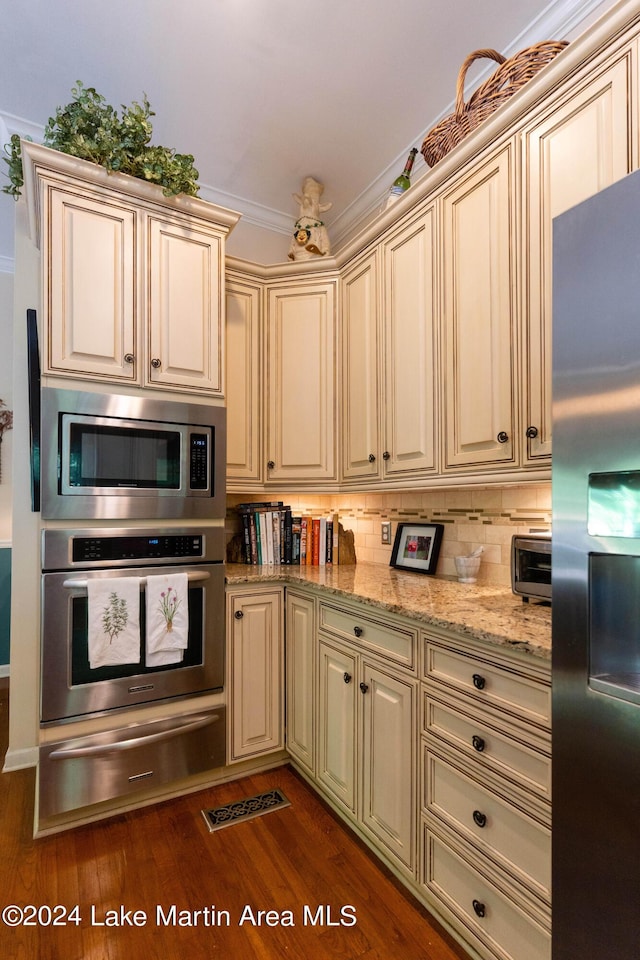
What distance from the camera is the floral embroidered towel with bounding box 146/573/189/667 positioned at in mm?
1998

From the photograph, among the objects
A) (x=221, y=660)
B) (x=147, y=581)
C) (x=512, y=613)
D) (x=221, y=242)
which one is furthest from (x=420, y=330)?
(x=221, y=660)

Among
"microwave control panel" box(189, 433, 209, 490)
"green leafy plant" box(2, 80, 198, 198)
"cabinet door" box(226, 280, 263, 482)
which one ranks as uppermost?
"green leafy plant" box(2, 80, 198, 198)

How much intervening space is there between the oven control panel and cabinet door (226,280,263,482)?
530 mm

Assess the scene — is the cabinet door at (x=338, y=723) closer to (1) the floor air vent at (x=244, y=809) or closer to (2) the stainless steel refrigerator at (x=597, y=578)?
(1) the floor air vent at (x=244, y=809)

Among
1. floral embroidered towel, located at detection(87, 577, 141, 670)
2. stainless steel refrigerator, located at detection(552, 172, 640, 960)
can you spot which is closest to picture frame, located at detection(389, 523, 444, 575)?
floral embroidered towel, located at detection(87, 577, 141, 670)

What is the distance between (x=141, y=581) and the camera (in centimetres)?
199

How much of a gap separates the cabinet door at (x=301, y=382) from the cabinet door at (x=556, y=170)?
120cm

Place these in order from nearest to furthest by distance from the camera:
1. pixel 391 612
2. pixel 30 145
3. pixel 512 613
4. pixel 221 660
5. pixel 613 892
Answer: pixel 613 892 < pixel 512 613 < pixel 391 612 < pixel 30 145 < pixel 221 660

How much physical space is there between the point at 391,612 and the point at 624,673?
32.7 inches

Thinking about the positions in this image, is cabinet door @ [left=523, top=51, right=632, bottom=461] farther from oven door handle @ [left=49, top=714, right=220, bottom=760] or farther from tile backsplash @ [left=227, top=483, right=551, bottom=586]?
oven door handle @ [left=49, top=714, right=220, bottom=760]

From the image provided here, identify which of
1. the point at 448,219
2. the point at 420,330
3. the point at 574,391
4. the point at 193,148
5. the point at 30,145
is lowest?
the point at 574,391

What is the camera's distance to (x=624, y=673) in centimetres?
83

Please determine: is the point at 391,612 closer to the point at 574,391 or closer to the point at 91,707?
the point at 574,391

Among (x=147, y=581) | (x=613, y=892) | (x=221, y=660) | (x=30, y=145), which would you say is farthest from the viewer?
(x=221, y=660)
